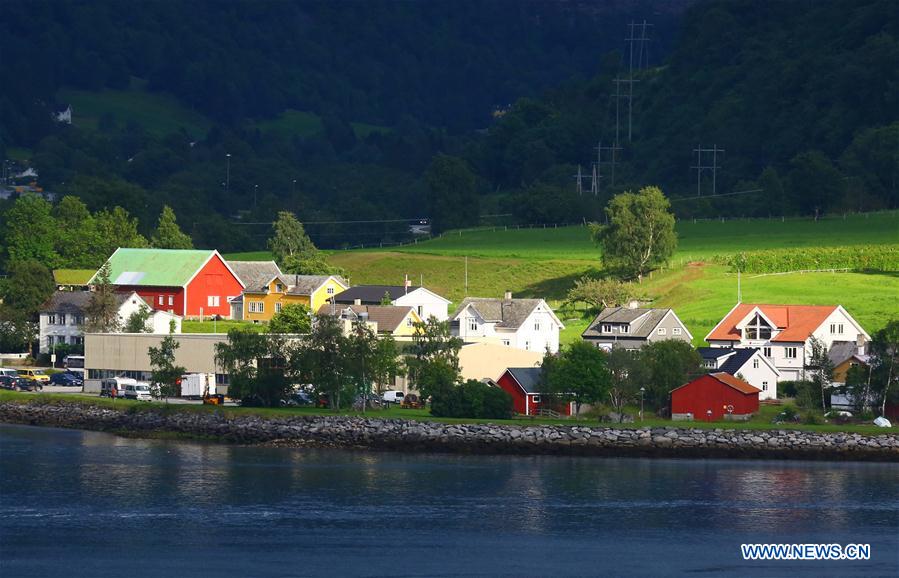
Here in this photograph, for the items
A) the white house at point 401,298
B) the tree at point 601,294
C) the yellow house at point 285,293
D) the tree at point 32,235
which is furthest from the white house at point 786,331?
the tree at point 32,235

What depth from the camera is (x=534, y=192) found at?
125m

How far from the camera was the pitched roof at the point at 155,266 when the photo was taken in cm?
8488

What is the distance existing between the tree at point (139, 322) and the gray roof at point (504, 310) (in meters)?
13.4

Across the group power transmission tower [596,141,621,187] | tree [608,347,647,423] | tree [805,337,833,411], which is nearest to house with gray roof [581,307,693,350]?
tree [805,337,833,411]

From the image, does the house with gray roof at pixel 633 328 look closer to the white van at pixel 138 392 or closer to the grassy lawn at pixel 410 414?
the grassy lawn at pixel 410 414

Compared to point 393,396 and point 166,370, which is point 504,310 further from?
point 166,370

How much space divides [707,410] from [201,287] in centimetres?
3335

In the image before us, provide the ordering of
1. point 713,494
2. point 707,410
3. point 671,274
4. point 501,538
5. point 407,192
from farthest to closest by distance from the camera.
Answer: point 407,192, point 671,274, point 707,410, point 713,494, point 501,538

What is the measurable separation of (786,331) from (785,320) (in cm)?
103

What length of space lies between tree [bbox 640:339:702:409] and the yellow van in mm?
24638

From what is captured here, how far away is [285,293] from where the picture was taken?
276ft

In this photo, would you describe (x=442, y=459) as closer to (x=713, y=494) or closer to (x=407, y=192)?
(x=713, y=494)

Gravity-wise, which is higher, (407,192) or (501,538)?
(407,192)

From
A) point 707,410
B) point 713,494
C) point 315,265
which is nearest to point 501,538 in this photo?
point 713,494
